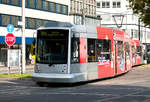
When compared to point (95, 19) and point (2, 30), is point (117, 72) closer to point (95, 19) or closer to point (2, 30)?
point (2, 30)

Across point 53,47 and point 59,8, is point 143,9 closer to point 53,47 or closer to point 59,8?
point 53,47

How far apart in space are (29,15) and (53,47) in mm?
35353

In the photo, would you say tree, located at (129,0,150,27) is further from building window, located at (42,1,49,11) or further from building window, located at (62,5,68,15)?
building window, located at (62,5,68,15)

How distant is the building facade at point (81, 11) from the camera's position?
217ft

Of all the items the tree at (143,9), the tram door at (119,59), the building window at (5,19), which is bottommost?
the tram door at (119,59)

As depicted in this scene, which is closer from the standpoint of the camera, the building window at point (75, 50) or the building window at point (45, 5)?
the building window at point (75, 50)

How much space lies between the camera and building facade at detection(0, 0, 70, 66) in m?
47.7

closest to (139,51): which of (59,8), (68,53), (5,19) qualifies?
(5,19)

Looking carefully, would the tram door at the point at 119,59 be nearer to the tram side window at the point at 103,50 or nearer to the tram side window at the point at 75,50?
the tram side window at the point at 103,50

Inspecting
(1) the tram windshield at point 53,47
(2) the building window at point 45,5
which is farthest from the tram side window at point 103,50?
(2) the building window at point 45,5

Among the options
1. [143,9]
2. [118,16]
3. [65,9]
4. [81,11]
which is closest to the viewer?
[143,9]

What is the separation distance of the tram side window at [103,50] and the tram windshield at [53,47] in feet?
10.9

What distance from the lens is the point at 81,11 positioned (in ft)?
229

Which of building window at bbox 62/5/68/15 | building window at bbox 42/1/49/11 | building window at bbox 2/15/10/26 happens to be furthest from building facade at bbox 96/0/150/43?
building window at bbox 2/15/10/26
